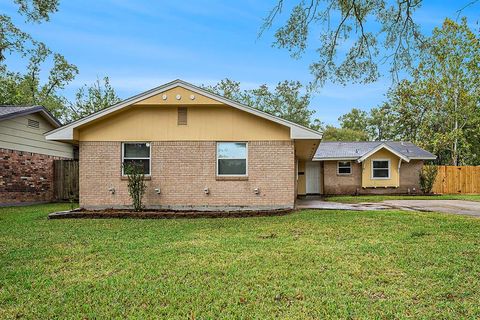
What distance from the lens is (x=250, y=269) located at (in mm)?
4941

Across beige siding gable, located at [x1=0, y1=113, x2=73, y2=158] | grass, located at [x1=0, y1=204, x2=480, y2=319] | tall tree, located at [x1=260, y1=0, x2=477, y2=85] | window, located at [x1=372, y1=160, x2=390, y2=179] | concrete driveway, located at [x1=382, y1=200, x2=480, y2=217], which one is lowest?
concrete driveway, located at [x1=382, y1=200, x2=480, y2=217]

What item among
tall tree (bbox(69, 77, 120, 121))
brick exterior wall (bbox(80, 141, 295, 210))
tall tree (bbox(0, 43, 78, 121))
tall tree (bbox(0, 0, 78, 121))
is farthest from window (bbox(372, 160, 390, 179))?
tall tree (bbox(0, 43, 78, 121))

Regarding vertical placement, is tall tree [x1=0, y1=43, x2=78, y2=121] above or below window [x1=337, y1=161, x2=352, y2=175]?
above

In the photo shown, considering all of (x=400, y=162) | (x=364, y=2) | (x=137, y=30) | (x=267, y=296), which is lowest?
(x=267, y=296)

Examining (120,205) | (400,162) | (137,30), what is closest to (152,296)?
(120,205)

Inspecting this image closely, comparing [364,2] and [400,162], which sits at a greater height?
[364,2]

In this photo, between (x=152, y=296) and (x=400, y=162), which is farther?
(x=400, y=162)

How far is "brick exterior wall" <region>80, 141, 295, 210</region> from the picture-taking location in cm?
1190

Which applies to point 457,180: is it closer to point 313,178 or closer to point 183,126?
point 313,178

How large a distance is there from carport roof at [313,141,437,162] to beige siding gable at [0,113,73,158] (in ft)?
47.6

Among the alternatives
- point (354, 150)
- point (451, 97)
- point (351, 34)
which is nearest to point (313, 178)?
point (354, 150)

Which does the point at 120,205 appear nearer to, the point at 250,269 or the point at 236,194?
the point at 236,194

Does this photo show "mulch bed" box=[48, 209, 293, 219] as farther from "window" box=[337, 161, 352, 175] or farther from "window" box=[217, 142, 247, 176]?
"window" box=[337, 161, 352, 175]

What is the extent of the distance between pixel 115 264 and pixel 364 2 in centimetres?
751
